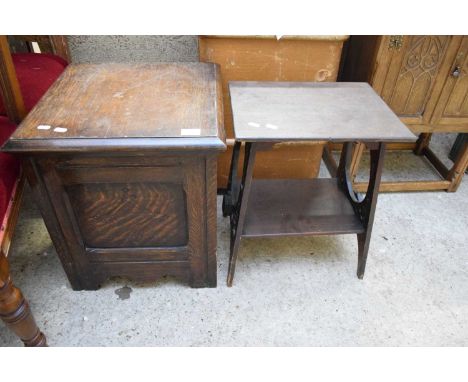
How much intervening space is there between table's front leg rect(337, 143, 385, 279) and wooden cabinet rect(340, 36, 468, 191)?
32cm

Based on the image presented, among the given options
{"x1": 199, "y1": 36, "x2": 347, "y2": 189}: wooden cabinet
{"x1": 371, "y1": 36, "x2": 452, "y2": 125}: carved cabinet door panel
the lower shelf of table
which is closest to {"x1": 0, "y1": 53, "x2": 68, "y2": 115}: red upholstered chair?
{"x1": 199, "y1": 36, "x2": 347, "y2": 189}: wooden cabinet

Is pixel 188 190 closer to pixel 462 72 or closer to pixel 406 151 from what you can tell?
pixel 462 72

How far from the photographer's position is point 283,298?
1.41m

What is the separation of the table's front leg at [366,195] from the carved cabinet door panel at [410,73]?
31 cm

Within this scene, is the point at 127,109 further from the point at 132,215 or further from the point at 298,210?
the point at 298,210

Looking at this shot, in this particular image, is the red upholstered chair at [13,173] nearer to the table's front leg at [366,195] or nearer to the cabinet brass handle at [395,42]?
the table's front leg at [366,195]

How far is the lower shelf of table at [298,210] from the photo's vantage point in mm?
1355

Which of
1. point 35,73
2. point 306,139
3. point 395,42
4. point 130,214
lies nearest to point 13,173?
point 130,214

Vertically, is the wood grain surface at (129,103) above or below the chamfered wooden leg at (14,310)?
above

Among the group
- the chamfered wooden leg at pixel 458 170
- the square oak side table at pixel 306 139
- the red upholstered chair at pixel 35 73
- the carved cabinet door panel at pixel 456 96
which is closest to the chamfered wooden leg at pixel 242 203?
the square oak side table at pixel 306 139

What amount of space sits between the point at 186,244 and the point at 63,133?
545 mm

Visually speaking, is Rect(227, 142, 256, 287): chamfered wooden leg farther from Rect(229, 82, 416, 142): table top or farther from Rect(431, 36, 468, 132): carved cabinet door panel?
Rect(431, 36, 468, 132): carved cabinet door panel

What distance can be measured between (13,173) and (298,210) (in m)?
1.01

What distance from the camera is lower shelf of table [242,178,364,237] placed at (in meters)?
1.36
